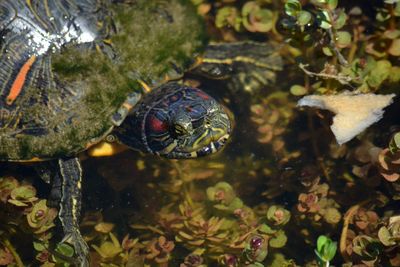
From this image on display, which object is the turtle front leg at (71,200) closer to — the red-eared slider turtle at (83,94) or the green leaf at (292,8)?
the red-eared slider turtle at (83,94)

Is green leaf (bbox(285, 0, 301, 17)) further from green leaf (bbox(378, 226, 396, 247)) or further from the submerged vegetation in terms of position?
green leaf (bbox(378, 226, 396, 247))

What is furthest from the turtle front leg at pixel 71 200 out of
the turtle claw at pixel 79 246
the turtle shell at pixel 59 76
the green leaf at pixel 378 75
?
the green leaf at pixel 378 75

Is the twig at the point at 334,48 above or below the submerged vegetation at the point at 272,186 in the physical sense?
above

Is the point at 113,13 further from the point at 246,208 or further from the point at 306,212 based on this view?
the point at 306,212

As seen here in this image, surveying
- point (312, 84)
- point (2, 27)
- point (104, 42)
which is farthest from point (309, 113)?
point (2, 27)

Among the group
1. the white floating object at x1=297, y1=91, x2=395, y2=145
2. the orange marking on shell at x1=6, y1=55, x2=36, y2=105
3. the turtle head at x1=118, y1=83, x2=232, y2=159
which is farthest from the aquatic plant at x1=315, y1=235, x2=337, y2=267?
the orange marking on shell at x1=6, y1=55, x2=36, y2=105

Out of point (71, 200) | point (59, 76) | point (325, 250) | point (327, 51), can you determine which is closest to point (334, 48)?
point (327, 51)

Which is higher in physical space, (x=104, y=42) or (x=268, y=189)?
(x=104, y=42)
